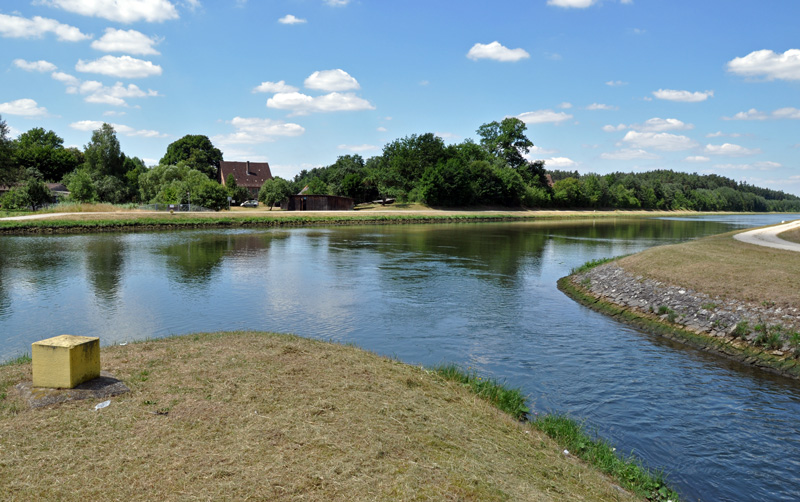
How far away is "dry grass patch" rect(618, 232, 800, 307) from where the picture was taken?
55.7ft

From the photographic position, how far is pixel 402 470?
19.4ft

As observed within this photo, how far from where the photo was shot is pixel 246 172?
424 feet

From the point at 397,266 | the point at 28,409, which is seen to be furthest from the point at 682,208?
the point at 28,409

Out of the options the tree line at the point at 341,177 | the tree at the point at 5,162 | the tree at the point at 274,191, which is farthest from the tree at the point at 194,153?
the tree at the point at 5,162

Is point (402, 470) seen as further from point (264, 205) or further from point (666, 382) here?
point (264, 205)

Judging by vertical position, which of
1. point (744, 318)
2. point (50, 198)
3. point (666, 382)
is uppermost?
point (50, 198)

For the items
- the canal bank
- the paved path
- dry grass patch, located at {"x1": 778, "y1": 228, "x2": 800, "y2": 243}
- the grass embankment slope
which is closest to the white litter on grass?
the grass embankment slope

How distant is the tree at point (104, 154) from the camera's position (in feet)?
314

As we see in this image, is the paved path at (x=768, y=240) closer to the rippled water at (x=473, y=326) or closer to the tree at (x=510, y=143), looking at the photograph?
the rippled water at (x=473, y=326)

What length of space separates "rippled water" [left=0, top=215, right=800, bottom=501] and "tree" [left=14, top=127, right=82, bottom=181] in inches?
3576

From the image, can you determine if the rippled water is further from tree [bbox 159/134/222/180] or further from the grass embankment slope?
tree [bbox 159/134/222/180]

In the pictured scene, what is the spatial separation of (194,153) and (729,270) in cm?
12619

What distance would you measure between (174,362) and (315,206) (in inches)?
3316

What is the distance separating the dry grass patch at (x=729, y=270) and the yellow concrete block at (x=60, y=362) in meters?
18.7
